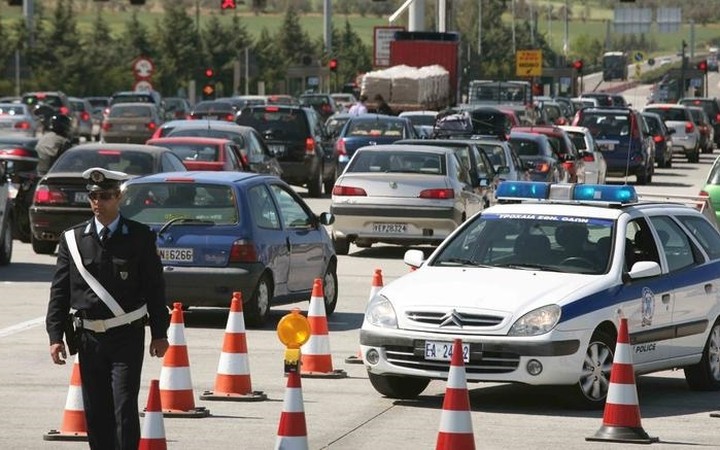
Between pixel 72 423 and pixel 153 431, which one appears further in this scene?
pixel 72 423

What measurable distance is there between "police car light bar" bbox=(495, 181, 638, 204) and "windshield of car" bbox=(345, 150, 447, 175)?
11.0m

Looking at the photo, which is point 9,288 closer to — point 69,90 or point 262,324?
point 262,324

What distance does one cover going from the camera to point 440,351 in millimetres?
12305

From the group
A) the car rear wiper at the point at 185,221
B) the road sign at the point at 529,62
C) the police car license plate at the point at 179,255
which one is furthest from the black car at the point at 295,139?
the road sign at the point at 529,62

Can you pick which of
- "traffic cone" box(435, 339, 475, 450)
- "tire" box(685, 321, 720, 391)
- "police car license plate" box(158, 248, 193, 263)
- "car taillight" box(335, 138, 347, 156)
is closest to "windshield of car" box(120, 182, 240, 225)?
"police car license plate" box(158, 248, 193, 263)

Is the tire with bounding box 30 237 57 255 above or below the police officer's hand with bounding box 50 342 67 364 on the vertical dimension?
below

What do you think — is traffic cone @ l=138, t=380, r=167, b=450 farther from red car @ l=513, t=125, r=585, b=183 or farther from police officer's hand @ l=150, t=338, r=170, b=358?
red car @ l=513, t=125, r=585, b=183

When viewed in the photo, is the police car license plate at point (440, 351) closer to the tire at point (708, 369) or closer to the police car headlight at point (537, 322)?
the police car headlight at point (537, 322)

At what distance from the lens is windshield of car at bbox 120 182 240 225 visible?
1725cm

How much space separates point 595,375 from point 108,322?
4.42 metres

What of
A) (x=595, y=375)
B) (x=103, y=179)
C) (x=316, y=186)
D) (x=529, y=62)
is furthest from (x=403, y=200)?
(x=529, y=62)

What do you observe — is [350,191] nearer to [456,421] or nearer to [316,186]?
[316,186]

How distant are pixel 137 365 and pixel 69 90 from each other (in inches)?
3352

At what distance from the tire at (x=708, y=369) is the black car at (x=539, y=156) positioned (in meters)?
19.1
